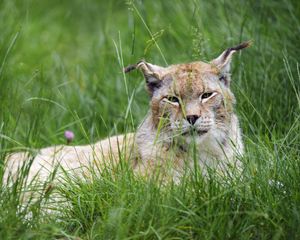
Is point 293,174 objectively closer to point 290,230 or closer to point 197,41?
point 290,230

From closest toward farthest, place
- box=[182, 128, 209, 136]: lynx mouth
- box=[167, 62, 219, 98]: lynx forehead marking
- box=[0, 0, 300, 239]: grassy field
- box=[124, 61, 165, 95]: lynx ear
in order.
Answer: box=[0, 0, 300, 239]: grassy field, box=[182, 128, 209, 136]: lynx mouth, box=[167, 62, 219, 98]: lynx forehead marking, box=[124, 61, 165, 95]: lynx ear

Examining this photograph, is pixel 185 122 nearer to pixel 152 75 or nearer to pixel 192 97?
pixel 192 97

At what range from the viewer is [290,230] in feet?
15.2

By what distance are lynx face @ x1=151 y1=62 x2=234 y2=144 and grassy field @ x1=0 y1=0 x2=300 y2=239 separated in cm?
16

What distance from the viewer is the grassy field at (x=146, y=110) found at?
4723 millimetres

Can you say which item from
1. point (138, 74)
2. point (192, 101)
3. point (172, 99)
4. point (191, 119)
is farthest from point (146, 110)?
point (191, 119)

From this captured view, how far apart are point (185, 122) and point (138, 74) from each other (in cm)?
181

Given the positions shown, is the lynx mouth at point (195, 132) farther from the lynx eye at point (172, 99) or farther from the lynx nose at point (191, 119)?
the lynx eye at point (172, 99)

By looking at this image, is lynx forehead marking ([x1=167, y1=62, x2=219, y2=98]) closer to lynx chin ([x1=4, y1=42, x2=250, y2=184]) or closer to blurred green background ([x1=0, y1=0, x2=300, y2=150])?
lynx chin ([x1=4, y1=42, x2=250, y2=184])

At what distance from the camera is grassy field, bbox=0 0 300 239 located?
4723 millimetres

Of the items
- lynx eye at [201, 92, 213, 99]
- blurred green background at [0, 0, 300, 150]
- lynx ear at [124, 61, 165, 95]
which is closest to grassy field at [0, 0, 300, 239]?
blurred green background at [0, 0, 300, 150]

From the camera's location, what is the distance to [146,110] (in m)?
7.70

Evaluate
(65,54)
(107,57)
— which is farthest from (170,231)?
(65,54)

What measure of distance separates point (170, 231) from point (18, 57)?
5514mm
